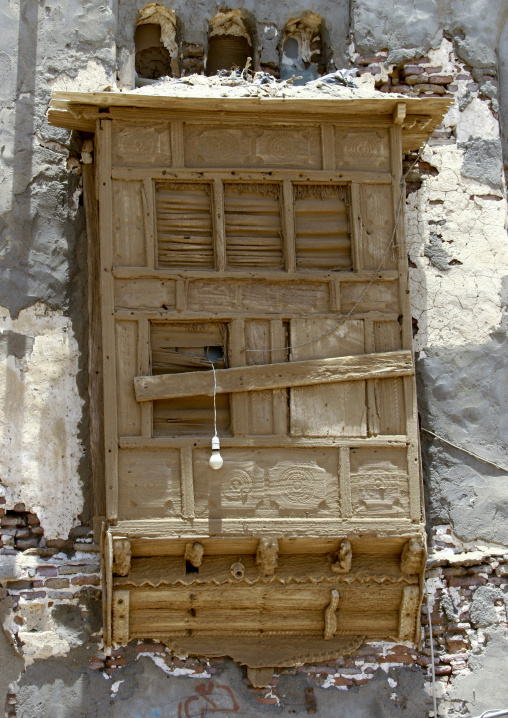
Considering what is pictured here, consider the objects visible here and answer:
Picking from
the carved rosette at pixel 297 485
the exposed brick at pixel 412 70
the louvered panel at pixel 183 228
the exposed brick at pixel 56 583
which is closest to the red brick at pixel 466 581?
the carved rosette at pixel 297 485

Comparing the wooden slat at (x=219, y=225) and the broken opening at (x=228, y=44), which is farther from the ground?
the broken opening at (x=228, y=44)

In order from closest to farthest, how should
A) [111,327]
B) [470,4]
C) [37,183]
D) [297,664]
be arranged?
[111,327], [297,664], [37,183], [470,4]

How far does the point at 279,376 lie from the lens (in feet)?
19.4

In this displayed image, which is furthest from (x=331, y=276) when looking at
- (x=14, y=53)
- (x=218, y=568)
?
(x=14, y=53)

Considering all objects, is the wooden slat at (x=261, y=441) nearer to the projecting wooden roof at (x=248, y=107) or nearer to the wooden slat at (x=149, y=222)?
the wooden slat at (x=149, y=222)

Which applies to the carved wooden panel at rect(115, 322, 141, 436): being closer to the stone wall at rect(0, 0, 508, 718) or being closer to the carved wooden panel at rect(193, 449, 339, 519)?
the carved wooden panel at rect(193, 449, 339, 519)

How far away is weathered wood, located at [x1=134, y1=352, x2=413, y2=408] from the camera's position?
5.84 meters

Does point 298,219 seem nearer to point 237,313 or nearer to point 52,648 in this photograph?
point 237,313

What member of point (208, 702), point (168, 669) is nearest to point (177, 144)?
point (168, 669)

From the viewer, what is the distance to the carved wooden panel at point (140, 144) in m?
6.09

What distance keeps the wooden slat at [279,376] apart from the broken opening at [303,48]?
102 inches

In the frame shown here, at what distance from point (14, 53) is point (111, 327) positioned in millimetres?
2379

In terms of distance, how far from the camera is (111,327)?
5.89m

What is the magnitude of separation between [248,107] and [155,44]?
180cm
